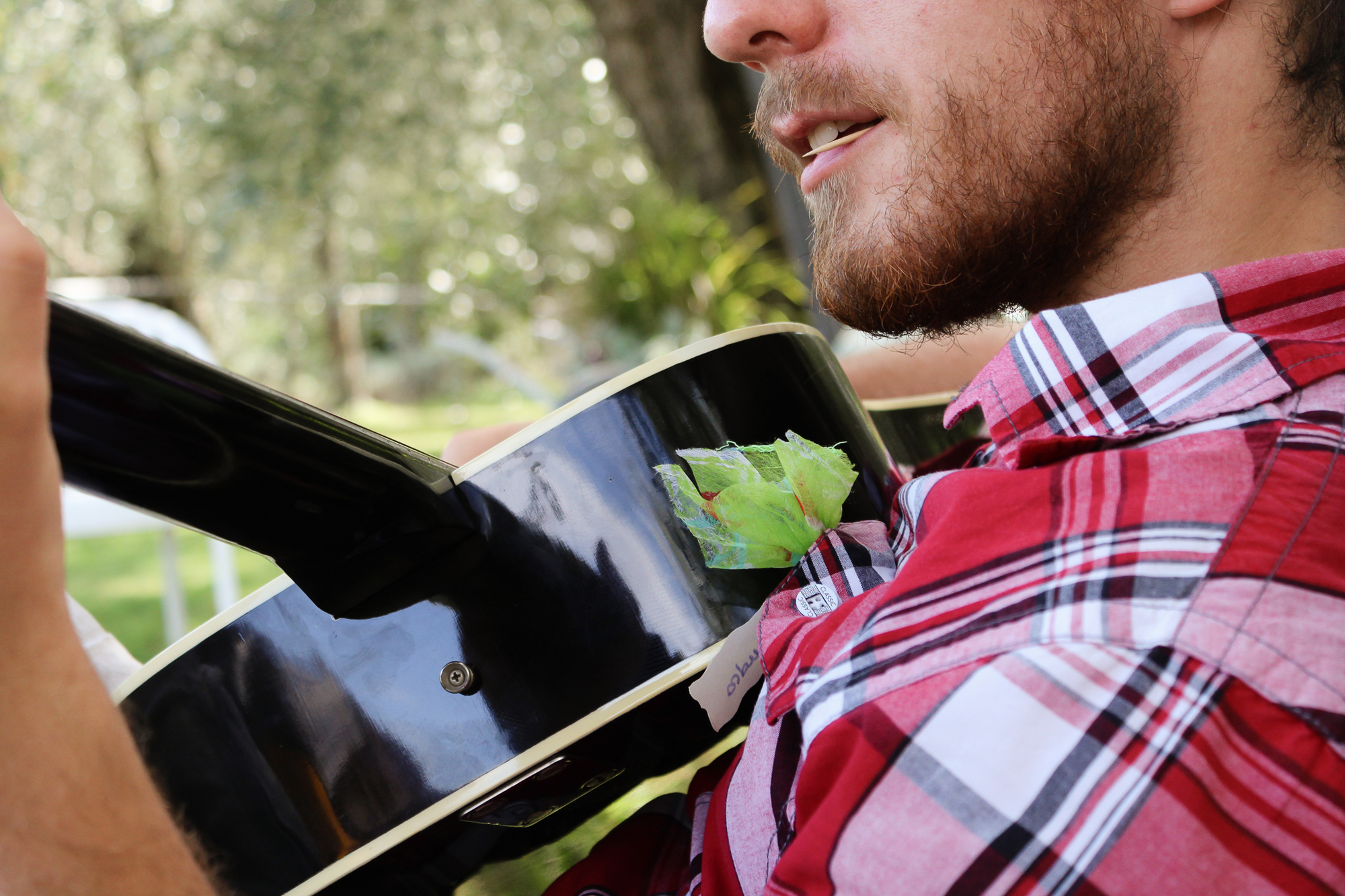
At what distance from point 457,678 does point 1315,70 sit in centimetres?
85

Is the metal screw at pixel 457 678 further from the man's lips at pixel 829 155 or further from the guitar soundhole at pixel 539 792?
the man's lips at pixel 829 155

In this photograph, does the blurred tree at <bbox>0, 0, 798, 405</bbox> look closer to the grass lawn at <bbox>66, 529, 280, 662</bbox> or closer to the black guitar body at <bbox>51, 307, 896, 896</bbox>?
the grass lawn at <bbox>66, 529, 280, 662</bbox>

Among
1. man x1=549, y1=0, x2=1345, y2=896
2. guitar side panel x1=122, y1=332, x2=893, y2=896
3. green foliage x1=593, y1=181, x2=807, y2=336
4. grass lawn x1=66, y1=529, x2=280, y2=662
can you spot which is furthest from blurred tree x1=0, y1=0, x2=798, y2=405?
guitar side panel x1=122, y1=332, x2=893, y2=896

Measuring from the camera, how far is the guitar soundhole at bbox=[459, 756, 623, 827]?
72 centimetres

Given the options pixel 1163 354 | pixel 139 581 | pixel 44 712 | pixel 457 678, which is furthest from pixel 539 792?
pixel 139 581

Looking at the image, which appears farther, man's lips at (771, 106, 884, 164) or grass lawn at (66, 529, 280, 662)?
grass lawn at (66, 529, 280, 662)

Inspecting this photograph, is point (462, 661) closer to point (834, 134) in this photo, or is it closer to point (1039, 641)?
point (1039, 641)

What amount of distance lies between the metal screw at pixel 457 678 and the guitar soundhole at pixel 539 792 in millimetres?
78

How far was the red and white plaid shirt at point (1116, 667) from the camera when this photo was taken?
44 cm

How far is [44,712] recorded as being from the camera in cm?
46

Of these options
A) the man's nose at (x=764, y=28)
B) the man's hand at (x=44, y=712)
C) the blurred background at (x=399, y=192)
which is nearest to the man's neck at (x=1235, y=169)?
the man's nose at (x=764, y=28)

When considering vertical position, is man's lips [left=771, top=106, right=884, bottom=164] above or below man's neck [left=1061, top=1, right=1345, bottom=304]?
above

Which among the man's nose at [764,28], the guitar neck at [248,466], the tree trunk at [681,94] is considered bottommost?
the guitar neck at [248,466]

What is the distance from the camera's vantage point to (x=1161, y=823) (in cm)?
44
